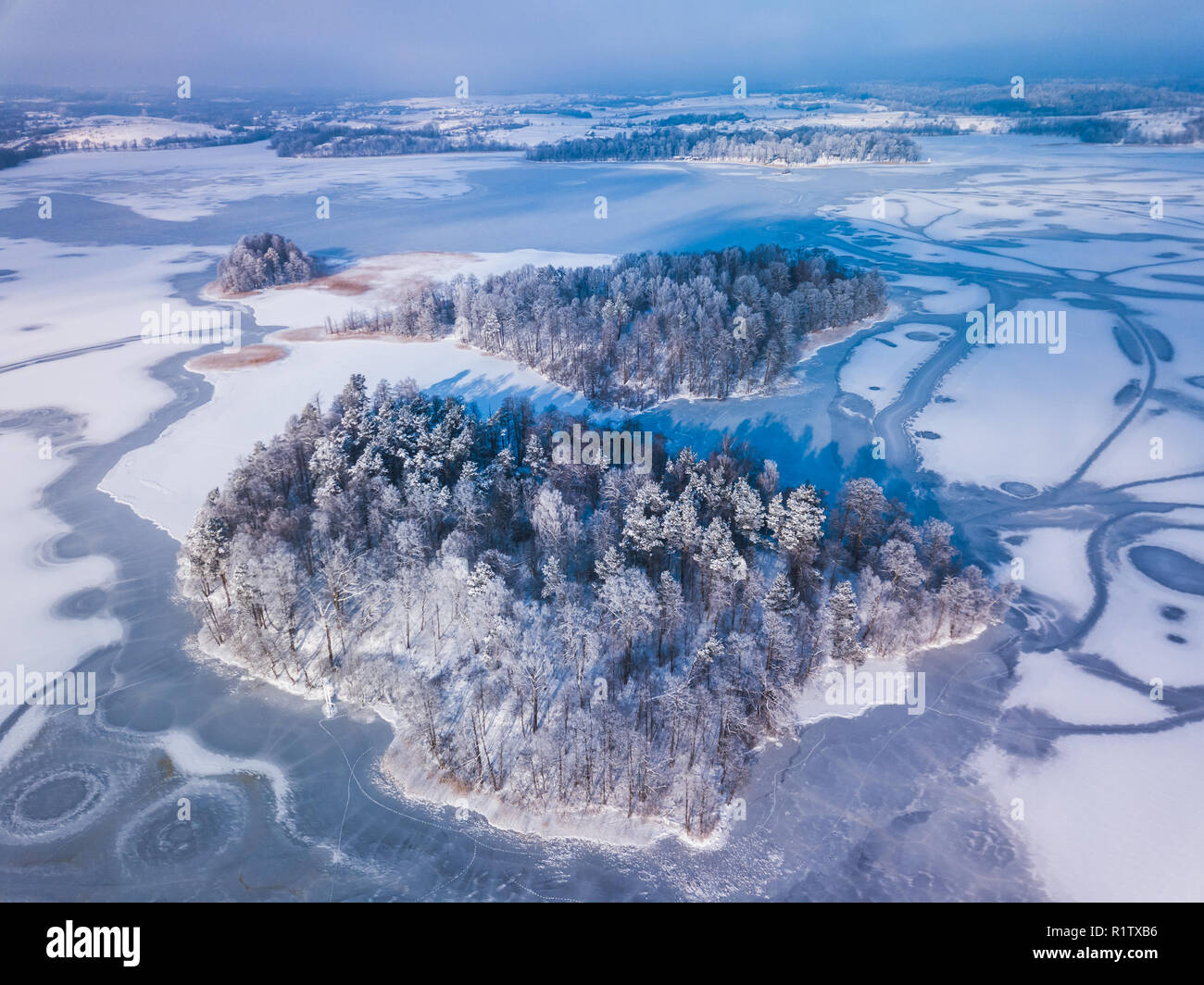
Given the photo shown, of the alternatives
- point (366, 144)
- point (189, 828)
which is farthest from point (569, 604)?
point (366, 144)

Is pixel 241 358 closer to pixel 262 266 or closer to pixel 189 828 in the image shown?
pixel 262 266

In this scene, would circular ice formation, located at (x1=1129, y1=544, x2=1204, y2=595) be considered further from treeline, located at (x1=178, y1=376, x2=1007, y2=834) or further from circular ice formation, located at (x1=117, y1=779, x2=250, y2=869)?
circular ice formation, located at (x1=117, y1=779, x2=250, y2=869)

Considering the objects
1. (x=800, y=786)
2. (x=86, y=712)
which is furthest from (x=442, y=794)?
(x=86, y=712)

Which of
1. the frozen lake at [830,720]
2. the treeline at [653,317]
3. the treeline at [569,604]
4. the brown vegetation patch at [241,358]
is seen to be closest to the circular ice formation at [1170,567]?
the frozen lake at [830,720]

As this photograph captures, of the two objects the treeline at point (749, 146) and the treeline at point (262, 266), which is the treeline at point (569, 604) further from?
the treeline at point (749, 146)

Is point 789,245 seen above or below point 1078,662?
above

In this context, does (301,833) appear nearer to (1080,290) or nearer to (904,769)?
(904,769)

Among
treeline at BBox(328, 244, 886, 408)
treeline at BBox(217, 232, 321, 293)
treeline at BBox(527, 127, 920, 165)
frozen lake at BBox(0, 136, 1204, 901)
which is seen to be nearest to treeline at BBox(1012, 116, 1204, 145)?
treeline at BBox(527, 127, 920, 165)
